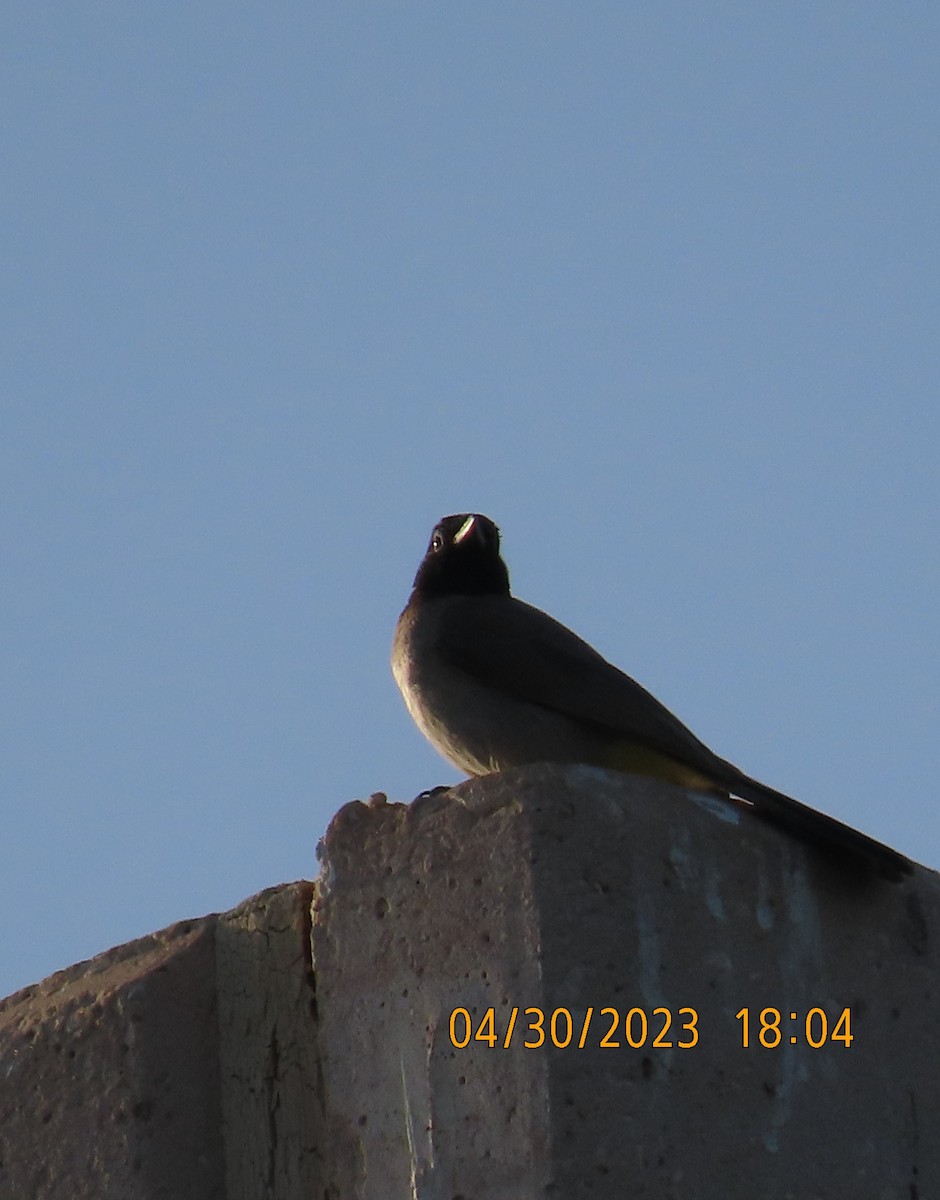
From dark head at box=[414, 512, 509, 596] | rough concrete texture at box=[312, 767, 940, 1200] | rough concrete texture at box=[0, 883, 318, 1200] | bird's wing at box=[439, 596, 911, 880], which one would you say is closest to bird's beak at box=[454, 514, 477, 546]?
dark head at box=[414, 512, 509, 596]

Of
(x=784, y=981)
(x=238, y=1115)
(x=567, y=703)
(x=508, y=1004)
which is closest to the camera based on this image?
(x=508, y=1004)

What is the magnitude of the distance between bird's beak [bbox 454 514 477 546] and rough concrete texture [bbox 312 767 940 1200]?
8.52 ft

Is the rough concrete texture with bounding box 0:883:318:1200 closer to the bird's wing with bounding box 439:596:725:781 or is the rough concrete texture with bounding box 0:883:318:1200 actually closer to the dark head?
the bird's wing with bounding box 439:596:725:781

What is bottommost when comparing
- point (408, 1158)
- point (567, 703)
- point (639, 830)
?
point (408, 1158)

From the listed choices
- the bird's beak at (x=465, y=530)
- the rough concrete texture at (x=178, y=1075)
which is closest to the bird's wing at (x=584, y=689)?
the bird's beak at (x=465, y=530)

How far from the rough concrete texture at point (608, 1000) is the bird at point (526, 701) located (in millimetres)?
497

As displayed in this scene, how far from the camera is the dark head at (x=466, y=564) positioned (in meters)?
6.62

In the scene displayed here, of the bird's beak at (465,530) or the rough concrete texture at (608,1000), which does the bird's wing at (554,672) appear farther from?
the rough concrete texture at (608,1000)

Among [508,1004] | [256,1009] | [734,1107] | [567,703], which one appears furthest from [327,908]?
[567,703]

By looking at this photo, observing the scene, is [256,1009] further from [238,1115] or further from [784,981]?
[784,981]

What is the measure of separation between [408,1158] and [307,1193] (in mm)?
367

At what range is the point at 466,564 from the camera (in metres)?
6.66

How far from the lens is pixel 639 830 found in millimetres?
3859

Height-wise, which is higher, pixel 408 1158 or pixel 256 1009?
pixel 256 1009
